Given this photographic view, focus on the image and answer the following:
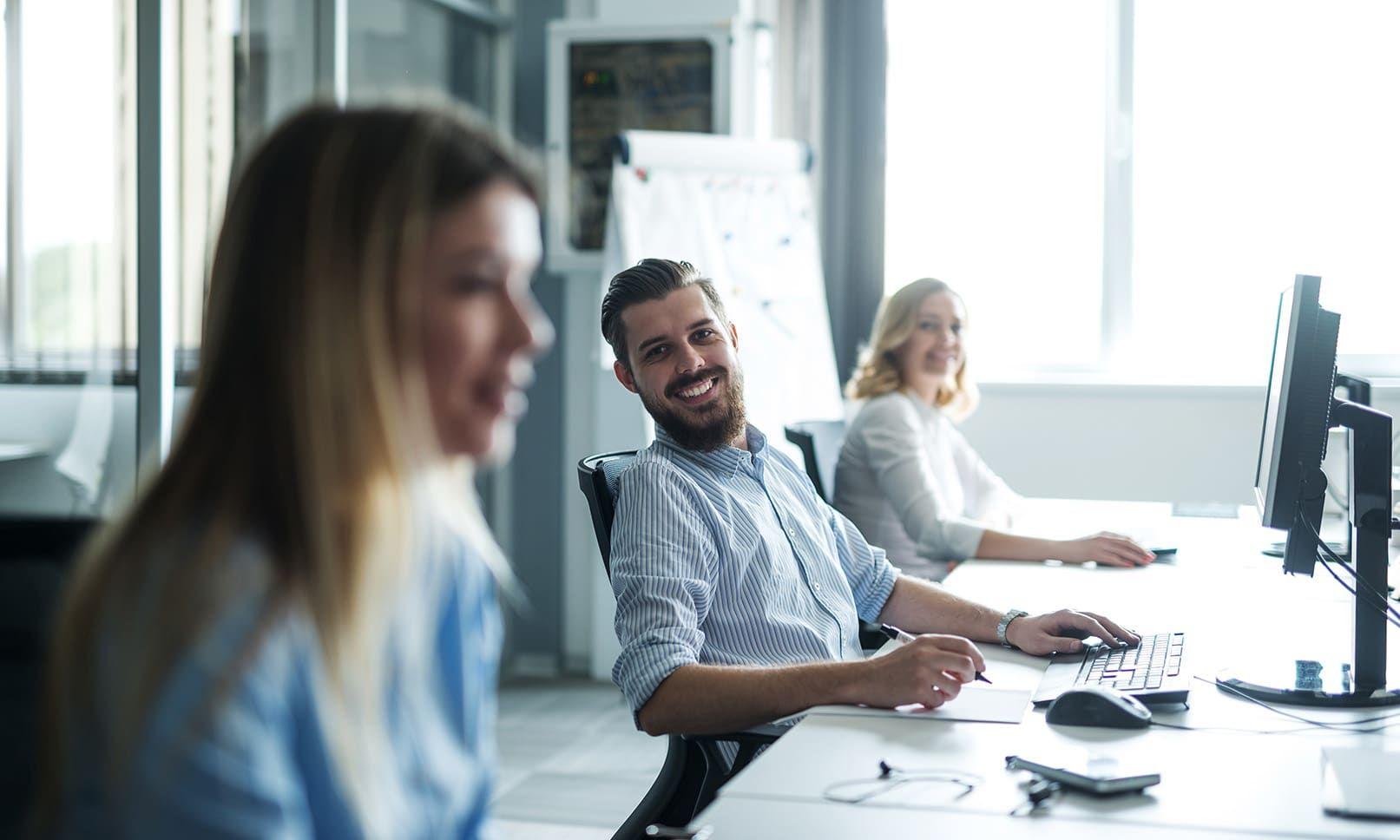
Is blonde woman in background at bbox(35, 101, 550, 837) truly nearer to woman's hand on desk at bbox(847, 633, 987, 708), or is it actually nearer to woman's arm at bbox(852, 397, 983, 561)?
woman's hand on desk at bbox(847, 633, 987, 708)

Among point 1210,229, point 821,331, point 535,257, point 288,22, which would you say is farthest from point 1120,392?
point 535,257

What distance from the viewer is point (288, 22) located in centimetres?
309

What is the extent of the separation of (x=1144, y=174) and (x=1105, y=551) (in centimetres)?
234

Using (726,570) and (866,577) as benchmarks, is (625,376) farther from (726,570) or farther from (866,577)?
(866,577)

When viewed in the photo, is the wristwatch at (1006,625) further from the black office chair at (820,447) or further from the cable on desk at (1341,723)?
the black office chair at (820,447)

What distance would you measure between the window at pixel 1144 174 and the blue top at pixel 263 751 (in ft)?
12.3

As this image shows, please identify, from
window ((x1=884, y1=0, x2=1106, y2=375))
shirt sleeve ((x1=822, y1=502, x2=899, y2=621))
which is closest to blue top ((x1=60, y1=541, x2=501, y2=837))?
shirt sleeve ((x1=822, y1=502, x2=899, y2=621))

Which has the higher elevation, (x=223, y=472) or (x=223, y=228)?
(x=223, y=228)

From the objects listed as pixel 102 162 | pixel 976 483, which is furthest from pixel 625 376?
pixel 976 483

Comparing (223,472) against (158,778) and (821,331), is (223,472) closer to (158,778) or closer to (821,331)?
(158,778)

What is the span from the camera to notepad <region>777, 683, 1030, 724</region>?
136cm

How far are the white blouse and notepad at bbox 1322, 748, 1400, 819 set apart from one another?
1.42 meters

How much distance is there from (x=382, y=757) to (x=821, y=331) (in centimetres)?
340

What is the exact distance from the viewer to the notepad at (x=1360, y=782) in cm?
104
